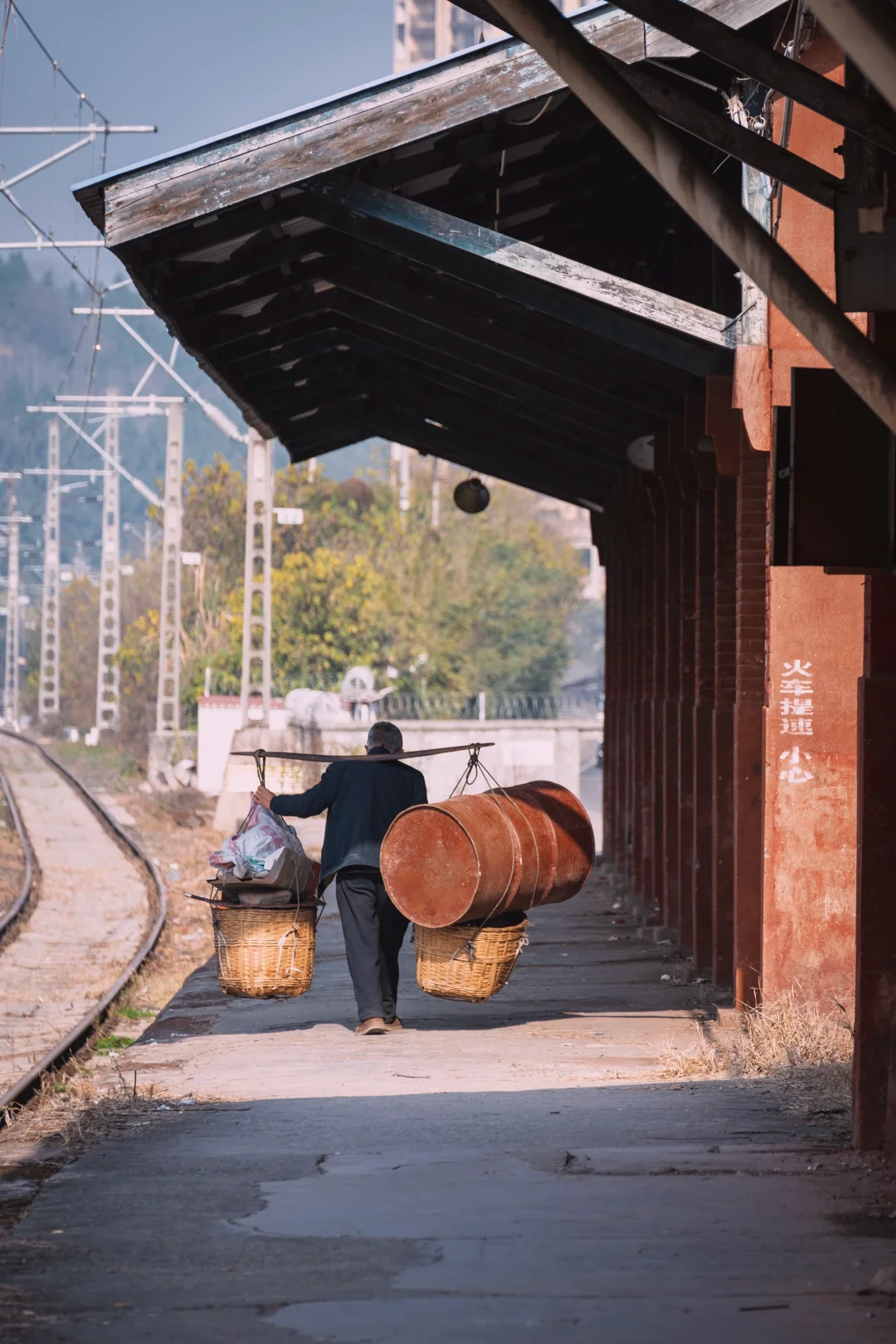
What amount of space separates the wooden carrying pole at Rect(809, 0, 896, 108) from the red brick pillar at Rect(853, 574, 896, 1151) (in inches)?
105

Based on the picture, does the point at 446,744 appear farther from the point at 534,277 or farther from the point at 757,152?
the point at 757,152

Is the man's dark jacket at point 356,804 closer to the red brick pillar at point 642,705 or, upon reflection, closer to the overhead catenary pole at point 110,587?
the red brick pillar at point 642,705

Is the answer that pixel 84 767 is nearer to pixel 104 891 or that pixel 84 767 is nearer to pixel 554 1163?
pixel 104 891

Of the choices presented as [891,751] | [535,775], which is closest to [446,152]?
[891,751]

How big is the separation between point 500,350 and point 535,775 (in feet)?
67.5

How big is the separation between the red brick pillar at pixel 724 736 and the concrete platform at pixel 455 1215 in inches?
77.8

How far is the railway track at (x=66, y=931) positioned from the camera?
13.5 metres

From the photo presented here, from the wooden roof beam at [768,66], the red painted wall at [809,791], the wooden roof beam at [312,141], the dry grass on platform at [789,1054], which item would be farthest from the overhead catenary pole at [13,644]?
the wooden roof beam at [768,66]

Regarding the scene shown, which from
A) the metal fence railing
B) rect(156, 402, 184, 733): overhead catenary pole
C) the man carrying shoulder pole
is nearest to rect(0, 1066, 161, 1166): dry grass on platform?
the man carrying shoulder pole

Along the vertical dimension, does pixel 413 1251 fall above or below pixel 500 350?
below

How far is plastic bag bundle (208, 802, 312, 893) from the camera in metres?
9.83

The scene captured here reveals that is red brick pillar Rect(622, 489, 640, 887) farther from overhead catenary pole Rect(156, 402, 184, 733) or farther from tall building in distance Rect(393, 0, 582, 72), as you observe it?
tall building in distance Rect(393, 0, 582, 72)

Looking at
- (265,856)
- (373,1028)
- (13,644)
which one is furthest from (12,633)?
(265,856)

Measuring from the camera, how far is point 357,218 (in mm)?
10422
